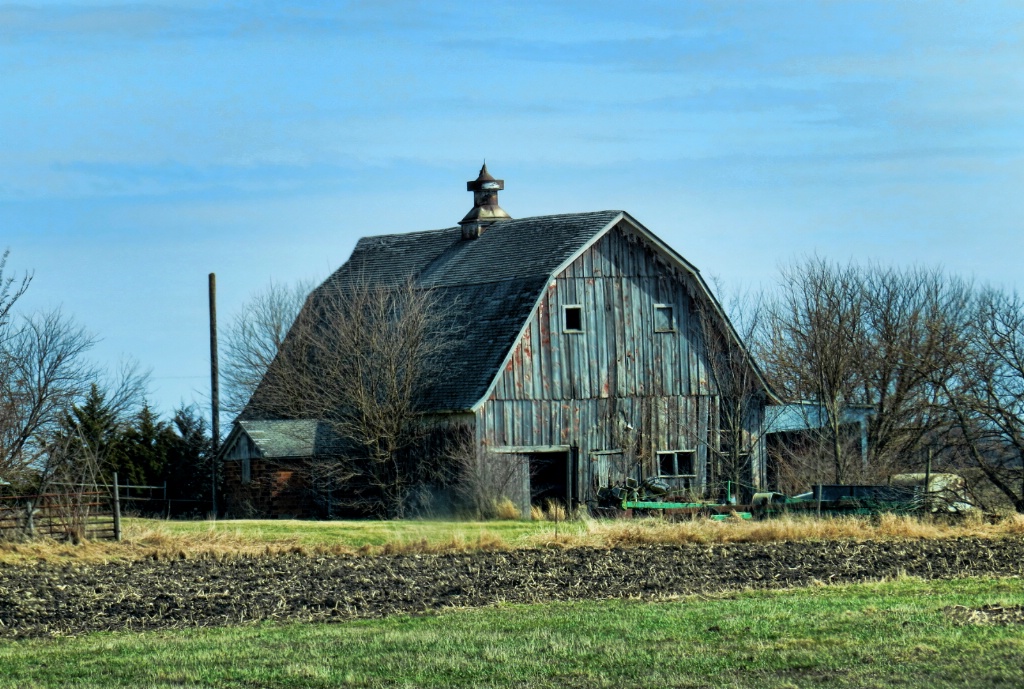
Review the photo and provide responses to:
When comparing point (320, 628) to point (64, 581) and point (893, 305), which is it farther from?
point (893, 305)

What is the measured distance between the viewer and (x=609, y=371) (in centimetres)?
3800

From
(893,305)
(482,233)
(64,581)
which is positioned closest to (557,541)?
(64,581)

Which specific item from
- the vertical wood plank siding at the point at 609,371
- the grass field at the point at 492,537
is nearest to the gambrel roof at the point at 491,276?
the vertical wood plank siding at the point at 609,371

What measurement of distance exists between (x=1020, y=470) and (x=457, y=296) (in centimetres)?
1549

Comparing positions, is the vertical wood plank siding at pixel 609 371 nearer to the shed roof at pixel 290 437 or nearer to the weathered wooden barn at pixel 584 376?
the weathered wooden barn at pixel 584 376

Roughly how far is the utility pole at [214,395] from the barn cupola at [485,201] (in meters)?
8.40

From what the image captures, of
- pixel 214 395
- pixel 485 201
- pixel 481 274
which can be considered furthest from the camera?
pixel 485 201

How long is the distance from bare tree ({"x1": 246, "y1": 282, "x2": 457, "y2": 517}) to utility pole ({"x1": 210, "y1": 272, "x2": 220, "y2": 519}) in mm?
3748

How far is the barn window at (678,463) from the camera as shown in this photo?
A: 38.5 m

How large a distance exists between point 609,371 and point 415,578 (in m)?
18.3

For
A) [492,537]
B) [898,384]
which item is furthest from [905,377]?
[492,537]

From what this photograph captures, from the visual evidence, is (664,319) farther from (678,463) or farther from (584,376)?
(678,463)

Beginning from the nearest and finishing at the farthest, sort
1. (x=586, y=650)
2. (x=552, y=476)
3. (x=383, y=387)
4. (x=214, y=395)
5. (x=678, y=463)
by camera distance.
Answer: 1. (x=586, y=650)
2. (x=552, y=476)
3. (x=383, y=387)
4. (x=678, y=463)
5. (x=214, y=395)

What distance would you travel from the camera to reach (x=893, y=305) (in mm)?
48094
